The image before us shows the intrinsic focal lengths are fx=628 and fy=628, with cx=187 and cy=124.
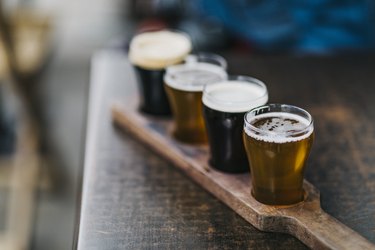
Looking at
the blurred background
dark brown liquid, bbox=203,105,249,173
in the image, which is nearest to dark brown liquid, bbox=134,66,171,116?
the blurred background

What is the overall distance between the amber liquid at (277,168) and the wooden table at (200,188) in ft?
0.27

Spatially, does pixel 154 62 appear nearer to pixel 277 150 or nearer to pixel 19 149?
pixel 277 150

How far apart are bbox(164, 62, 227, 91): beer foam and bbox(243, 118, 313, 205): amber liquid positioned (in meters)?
0.29

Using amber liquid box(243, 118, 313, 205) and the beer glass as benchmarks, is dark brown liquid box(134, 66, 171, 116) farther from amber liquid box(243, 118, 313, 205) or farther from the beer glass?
amber liquid box(243, 118, 313, 205)

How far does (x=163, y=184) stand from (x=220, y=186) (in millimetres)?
159

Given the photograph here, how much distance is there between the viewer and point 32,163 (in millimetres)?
3387

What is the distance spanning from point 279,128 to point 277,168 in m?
0.09

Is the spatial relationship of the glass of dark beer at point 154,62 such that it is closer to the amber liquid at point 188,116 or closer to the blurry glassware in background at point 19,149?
the amber liquid at point 188,116

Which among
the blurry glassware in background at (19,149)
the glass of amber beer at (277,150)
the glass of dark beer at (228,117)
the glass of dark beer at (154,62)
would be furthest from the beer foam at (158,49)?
the blurry glassware in background at (19,149)

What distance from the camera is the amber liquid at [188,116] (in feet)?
5.24

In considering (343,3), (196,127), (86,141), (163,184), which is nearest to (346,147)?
(196,127)

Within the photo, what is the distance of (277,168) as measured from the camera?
1.32m

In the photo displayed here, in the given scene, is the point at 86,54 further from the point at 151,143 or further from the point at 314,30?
the point at 151,143

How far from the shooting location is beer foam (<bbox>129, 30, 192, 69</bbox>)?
176 centimetres
